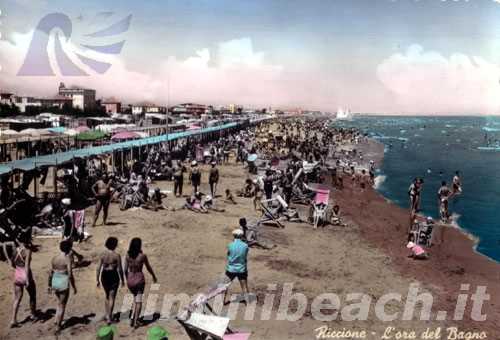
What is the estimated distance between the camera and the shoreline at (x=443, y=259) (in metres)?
7.83

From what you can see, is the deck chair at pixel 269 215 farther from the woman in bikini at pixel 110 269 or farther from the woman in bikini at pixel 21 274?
the woman in bikini at pixel 21 274

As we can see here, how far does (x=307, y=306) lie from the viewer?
6.90 metres

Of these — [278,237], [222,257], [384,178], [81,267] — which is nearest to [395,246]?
[278,237]

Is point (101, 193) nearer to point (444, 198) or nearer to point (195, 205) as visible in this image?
point (195, 205)

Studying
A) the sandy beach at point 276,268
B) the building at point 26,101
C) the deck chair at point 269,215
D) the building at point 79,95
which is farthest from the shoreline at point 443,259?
the building at point 79,95

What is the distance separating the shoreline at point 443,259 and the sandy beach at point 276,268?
0.12 feet

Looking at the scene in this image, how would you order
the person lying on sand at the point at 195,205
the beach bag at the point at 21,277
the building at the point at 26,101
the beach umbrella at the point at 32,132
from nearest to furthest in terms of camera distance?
the beach bag at the point at 21,277 → the person lying on sand at the point at 195,205 → the beach umbrella at the point at 32,132 → the building at the point at 26,101

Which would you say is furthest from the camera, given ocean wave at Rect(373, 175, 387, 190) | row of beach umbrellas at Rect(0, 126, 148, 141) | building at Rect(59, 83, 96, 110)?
building at Rect(59, 83, 96, 110)

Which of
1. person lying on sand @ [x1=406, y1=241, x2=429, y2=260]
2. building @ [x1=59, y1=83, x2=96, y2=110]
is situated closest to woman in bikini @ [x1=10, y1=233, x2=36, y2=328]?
person lying on sand @ [x1=406, y1=241, x2=429, y2=260]

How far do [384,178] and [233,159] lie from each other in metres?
11.5

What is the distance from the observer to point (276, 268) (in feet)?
27.9

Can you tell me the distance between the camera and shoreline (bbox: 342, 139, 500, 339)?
7.83 metres

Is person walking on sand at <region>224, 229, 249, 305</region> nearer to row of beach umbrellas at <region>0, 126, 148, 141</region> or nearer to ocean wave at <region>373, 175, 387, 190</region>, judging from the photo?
row of beach umbrellas at <region>0, 126, 148, 141</region>

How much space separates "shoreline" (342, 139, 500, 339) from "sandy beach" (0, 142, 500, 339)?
0.04 metres
